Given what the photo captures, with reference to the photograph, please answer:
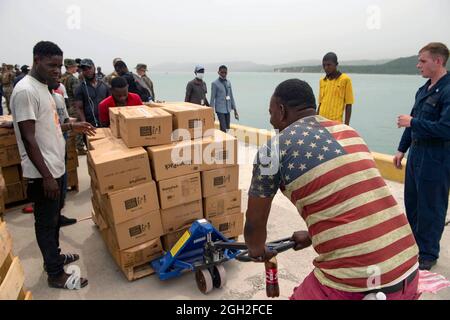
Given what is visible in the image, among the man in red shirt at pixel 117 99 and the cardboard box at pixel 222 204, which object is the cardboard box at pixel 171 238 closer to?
the cardboard box at pixel 222 204

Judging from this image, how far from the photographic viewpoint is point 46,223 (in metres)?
2.70

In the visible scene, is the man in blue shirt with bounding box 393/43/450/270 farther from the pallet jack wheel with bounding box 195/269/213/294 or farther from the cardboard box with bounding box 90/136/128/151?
the cardboard box with bounding box 90/136/128/151

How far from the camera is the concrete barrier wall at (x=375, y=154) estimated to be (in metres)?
5.16

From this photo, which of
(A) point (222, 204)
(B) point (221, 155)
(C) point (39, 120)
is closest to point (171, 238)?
(A) point (222, 204)

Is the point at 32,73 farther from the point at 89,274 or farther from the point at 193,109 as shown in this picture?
the point at 89,274

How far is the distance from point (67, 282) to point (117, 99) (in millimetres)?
2210

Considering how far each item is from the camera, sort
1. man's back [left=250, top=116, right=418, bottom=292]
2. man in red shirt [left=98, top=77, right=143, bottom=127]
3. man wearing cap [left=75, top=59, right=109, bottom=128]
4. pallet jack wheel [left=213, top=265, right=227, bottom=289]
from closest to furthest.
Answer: man's back [left=250, top=116, right=418, bottom=292]
pallet jack wheel [left=213, top=265, right=227, bottom=289]
man in red shirt [left=98, top=77, right=143, bottom=127]
man wearing cap [left=75, top=59, right=109, bottom=128]

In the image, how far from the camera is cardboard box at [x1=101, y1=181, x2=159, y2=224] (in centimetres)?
269

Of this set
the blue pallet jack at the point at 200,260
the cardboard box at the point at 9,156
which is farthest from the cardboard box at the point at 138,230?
the cardboard box at the point at 9,156

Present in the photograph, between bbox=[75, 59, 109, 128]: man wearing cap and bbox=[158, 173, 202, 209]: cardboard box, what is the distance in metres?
3.32

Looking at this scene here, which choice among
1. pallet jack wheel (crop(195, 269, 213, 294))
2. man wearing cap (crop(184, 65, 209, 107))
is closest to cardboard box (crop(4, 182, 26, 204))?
pallet jack wheel (crop(195, 269, 213, 294))

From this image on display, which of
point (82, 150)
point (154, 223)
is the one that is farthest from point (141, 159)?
point (82, 150)

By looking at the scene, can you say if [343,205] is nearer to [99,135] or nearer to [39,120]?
[39,120]

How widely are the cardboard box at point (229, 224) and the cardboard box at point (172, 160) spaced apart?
2.10 feet
